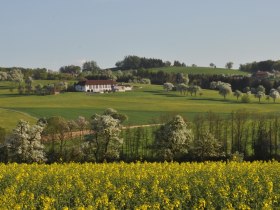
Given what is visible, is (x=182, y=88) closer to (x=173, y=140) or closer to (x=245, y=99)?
(x=245, y=99)

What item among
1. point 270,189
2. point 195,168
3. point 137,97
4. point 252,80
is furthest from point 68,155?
point 252,80

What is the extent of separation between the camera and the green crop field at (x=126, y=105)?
109750mm

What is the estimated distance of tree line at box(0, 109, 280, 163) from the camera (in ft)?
213

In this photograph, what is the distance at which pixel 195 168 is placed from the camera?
3266 centimetres

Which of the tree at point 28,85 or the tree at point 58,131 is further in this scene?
the tree at point 28,85

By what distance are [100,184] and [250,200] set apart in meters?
8.31

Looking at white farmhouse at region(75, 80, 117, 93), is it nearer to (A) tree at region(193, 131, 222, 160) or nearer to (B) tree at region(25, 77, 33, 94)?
(B) tree at region(25, 77, 33, 94)

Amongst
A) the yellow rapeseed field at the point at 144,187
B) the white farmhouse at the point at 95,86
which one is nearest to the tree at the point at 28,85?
the white farmhouse at the point at 95,86

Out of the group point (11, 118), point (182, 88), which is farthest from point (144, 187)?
point (182, 88)

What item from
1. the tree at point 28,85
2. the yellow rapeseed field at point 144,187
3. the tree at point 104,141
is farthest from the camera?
the tree at point 28,85

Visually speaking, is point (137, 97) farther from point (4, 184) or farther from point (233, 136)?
point (4, 184)

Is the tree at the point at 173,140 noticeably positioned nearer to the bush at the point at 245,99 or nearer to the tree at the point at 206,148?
the tree at the point at 206,148

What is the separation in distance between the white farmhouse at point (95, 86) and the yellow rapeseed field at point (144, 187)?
152m

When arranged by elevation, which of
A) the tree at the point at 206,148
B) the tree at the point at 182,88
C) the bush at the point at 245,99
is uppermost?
the tree at the point at 182,88
